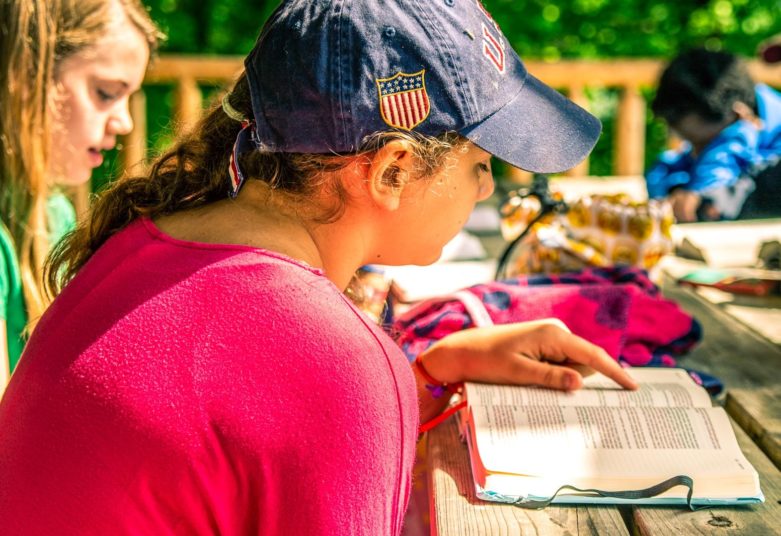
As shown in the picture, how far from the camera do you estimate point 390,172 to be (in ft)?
3.76

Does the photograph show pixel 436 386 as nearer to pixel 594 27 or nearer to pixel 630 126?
pixel 630 126

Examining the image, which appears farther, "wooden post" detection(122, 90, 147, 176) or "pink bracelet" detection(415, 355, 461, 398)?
"wooden post" detection(122, 90, 147, 176)

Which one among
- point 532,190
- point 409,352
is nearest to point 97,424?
point 409,352

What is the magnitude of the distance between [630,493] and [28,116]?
4.95 ft

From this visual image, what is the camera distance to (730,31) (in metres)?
8.61

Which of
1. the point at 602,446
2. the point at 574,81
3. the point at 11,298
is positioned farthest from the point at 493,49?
the point at 574,81

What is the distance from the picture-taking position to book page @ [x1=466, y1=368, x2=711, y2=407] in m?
1.35

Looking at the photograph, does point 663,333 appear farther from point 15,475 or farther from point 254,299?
point 15,475

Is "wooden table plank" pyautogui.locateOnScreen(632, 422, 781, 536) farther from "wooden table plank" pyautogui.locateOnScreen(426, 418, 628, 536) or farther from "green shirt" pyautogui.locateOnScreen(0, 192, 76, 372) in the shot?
"green shirt" pyautogui.locateOnScreen(0, 192, 76, 372)

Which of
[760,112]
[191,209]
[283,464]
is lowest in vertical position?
[760,112]

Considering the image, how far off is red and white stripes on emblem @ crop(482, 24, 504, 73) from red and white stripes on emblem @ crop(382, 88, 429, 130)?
122 mm

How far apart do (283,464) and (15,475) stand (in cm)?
31

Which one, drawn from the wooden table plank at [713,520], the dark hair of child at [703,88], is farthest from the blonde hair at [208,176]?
the dark hair of child at [703,88]

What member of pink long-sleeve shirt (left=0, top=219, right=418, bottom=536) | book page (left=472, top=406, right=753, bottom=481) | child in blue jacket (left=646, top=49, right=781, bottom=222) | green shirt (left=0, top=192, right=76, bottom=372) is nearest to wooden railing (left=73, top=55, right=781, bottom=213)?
child in blue jacket (left=646, top=49, right=781, bottom=222)
